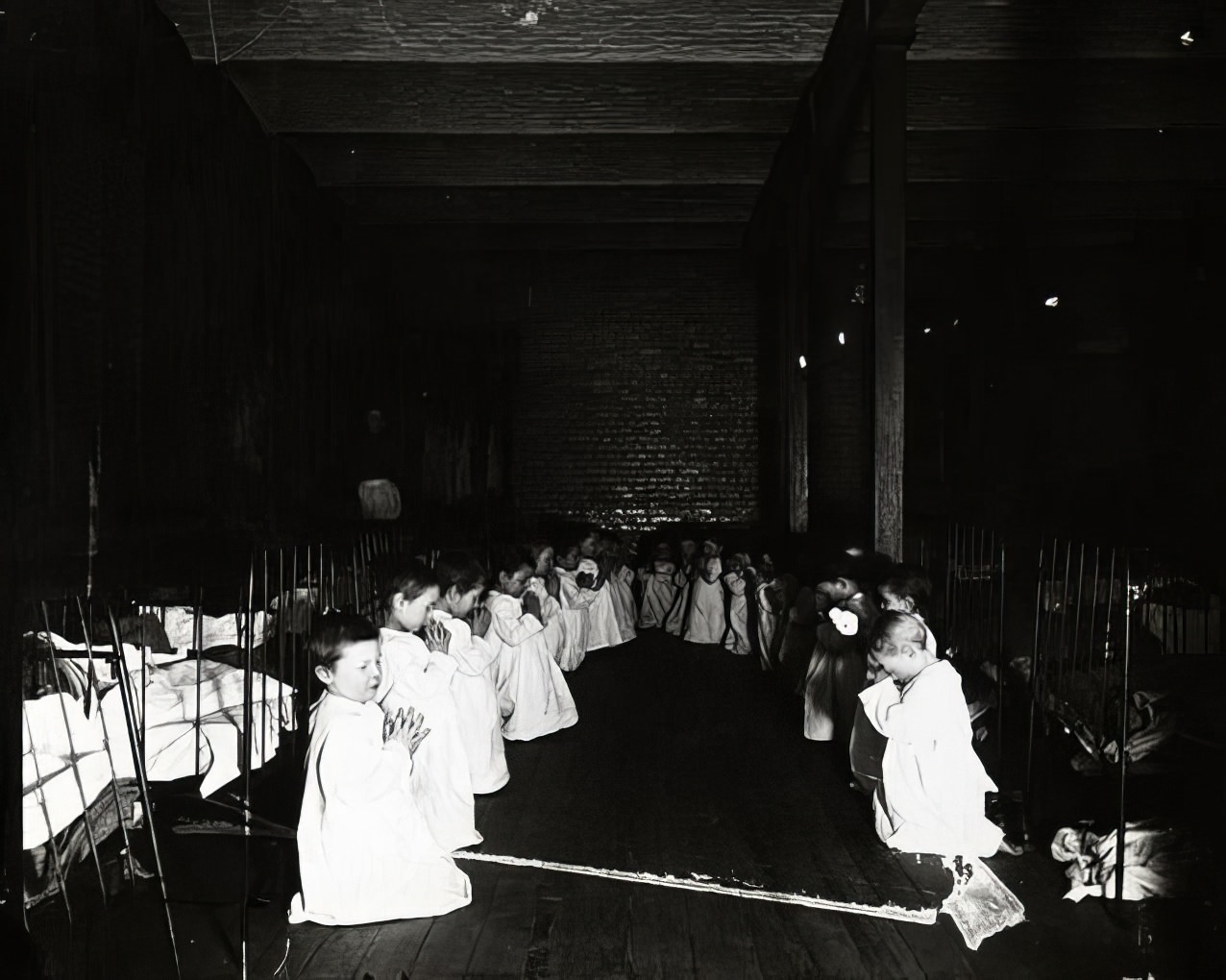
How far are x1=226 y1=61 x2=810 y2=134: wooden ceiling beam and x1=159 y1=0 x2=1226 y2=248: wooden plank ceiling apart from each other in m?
0.03

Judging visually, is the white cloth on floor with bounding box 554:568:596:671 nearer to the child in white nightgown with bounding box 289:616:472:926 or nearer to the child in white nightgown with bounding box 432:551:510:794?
the child in white nightgown with bounding box 432:551:510:794

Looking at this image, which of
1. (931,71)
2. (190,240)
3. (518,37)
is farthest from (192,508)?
(931,71)

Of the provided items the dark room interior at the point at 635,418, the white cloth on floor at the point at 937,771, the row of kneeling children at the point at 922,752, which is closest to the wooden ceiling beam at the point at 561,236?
the dark room interior at the point at 635,418

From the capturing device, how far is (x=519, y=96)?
9398 millimetres

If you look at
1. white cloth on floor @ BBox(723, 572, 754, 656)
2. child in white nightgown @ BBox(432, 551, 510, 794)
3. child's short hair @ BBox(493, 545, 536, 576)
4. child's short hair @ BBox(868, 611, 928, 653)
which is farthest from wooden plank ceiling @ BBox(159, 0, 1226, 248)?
child's short hair @ BBox(868, 611, 928, 653)

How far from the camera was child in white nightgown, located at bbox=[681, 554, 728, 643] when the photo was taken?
11.5 m

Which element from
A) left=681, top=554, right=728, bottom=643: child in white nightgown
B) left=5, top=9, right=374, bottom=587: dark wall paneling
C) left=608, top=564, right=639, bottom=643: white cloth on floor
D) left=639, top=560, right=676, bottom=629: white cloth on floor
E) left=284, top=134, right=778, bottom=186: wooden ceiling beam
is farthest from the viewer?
left=639, top=560, right=676, bottom=629: white cloth on floor

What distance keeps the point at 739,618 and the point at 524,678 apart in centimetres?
426

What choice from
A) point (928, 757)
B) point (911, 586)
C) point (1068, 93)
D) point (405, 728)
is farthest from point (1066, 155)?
point (405, 728)

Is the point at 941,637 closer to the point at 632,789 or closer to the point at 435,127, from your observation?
the point at 632,789

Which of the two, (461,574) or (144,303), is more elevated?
(144,303)

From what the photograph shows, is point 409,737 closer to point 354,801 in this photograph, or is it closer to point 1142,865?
point 354,801

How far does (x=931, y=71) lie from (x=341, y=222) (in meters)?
8.12

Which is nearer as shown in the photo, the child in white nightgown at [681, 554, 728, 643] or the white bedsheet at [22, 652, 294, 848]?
the white bedsheet at [22, 652, 294, 848]
